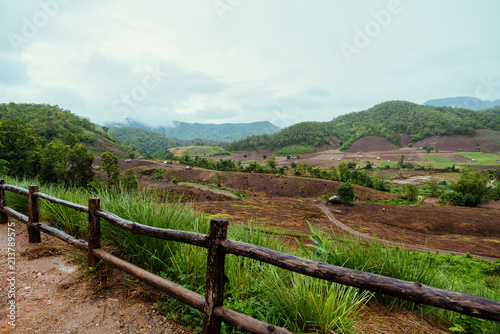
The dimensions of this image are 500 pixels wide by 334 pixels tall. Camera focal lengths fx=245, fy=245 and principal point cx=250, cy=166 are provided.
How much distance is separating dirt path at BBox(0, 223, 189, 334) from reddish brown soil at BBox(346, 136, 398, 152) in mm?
122409

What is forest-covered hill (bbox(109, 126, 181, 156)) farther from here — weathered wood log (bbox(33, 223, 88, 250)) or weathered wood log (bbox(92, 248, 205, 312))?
weathered wood log (bbox(92, 248, 205, 312))

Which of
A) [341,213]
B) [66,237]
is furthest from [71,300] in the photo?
[341,213]

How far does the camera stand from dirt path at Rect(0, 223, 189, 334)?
7.51ft

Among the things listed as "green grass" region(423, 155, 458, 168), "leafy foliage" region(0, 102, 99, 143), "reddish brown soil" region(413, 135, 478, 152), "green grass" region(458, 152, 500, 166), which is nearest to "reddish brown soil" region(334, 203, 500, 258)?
"green grass" region(423, 155, 458, 168)

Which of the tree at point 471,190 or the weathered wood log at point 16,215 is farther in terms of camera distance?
the tree at point 471,190

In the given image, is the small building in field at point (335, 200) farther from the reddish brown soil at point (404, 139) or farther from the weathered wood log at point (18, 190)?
the reddish brown soil at point (404, 139)

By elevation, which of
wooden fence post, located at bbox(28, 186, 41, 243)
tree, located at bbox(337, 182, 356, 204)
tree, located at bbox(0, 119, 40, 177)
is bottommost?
tree, located at bbox(337, 182, 356, 204)

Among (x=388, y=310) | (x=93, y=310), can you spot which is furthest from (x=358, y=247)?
(x=93, y=310)

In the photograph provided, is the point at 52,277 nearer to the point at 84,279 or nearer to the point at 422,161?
the point at 84,279

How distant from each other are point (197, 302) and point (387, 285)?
147 cm

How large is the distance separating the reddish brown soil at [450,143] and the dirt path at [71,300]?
131308mm

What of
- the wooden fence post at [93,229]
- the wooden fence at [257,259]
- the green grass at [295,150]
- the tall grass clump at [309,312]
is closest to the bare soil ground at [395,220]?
the wooden fence post at [93,229]

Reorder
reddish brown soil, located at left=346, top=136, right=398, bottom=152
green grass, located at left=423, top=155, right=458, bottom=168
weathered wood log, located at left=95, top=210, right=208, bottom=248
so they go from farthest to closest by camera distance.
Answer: reddish brown soil, located at left=346, top=136, right=398, bottom=152 < green grass, located at left=423, top=155, right=458, bottom=168 < weathered wood log, located at left=95, top=210, right=208, bottom=248

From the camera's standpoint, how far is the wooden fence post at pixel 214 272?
1947 millimetres
